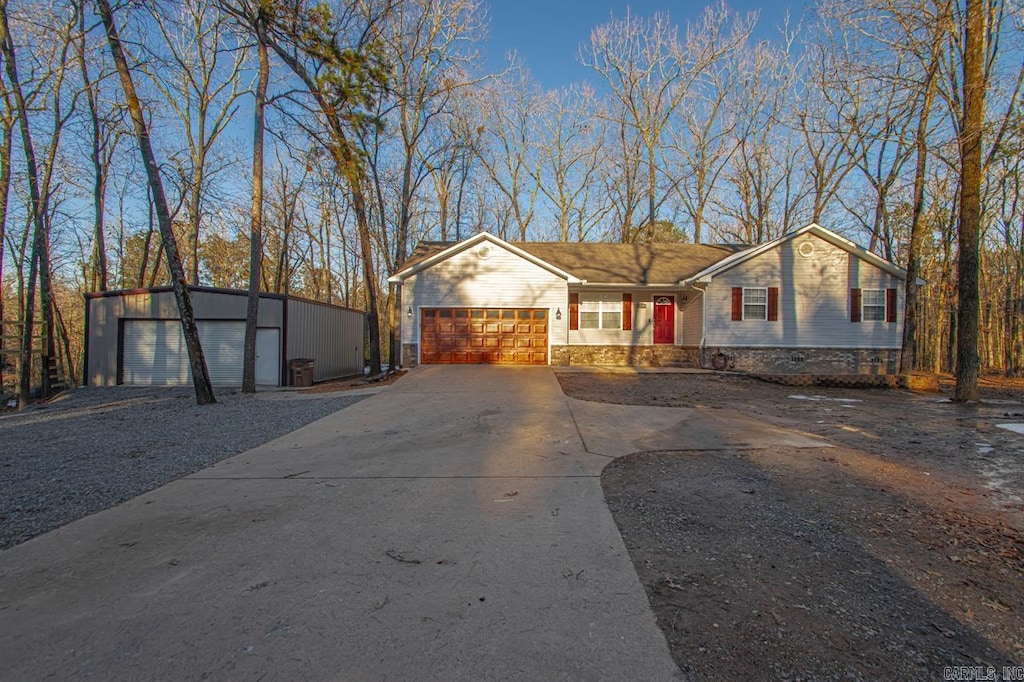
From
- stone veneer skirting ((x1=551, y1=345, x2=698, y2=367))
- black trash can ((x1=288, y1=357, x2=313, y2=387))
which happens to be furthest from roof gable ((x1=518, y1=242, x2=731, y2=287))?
black trash can ((x1=288, y1=357, x2=313, y2=387))

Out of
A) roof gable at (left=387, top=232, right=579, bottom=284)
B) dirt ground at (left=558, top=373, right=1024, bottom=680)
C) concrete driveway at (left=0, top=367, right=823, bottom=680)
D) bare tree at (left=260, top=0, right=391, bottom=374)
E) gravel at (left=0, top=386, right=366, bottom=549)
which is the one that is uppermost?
bare tree at (left=260, top=0, right=391, bottom=374)

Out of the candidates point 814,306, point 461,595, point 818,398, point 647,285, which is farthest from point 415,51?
point 461,595

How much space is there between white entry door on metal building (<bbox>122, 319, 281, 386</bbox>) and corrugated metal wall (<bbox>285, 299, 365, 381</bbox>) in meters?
0.78

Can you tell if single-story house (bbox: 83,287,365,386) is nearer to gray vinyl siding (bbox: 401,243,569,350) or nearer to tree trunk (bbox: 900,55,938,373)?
gray vinyl siding (bbox: 401,243,569,350)

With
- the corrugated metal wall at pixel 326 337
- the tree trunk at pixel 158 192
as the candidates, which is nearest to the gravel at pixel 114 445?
the tree trunk at pixel 158 192

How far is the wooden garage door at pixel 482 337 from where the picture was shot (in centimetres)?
1571

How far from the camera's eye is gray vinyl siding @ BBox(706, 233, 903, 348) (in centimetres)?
1614

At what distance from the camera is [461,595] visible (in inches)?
99.8

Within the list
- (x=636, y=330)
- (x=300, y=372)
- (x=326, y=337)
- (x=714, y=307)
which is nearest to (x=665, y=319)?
(x=636, y=330)

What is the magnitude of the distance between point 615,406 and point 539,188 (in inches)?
937

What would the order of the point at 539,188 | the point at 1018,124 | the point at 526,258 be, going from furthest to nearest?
the point at 539,188 < the point at 526,258 < the point at 1018,124

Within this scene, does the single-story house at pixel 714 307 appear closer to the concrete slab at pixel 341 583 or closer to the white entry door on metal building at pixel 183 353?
the white entry door on metal building at pixel 183 353

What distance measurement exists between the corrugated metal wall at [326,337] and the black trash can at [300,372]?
377 mm

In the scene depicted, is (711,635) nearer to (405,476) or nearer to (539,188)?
(405,476)
